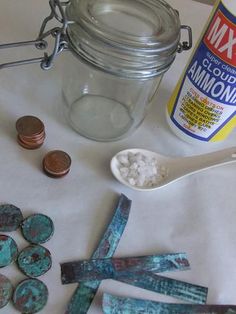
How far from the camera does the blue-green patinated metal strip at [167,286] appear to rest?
0.36 meters

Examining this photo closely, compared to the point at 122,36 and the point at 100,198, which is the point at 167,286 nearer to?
the point at 100,198

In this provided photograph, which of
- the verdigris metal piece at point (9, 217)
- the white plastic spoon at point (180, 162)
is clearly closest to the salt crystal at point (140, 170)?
the white plastic spoon at point (180, 162)

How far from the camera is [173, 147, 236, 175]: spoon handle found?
43 centimetres

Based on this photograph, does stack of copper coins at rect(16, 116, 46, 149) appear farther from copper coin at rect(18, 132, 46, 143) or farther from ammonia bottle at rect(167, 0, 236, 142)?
ammonia bottle at rect(167, 0, 236, 142)

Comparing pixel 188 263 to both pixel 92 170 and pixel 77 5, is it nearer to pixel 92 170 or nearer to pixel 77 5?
pixel 92 170

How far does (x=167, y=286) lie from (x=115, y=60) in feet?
0.66

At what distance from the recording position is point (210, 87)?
0.39m

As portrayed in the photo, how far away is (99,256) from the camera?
0.36 metres

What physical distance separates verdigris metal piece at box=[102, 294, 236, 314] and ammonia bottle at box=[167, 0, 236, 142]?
0.18 m

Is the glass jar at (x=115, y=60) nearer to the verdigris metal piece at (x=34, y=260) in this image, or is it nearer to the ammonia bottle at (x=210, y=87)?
the ammonia bottle at (x=210, y=87)

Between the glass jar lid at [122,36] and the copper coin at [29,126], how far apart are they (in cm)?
8

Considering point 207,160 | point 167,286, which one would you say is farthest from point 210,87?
point 167,286

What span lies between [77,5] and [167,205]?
21 centimetres

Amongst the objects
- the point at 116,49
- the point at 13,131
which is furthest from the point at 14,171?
the point at 116,49
